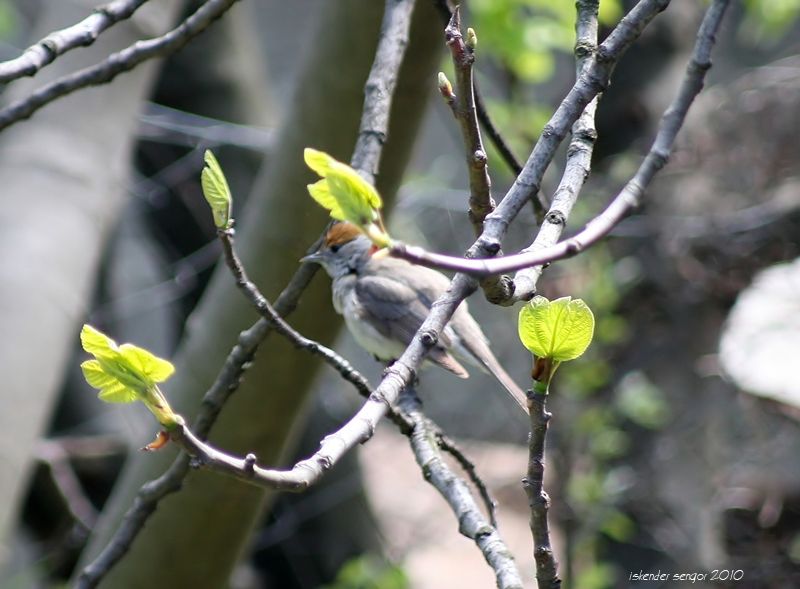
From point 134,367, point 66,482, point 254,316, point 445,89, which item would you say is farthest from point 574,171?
point 66,482

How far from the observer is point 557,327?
3.34 feet

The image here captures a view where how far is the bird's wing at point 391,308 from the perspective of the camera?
3.66m

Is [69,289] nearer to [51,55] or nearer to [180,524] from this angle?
[180,524]

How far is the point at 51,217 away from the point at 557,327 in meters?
2.42

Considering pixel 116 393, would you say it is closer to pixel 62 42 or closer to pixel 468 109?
pixel 468 109

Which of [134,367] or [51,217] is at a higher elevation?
[51,217]

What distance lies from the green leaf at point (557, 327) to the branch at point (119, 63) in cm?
109

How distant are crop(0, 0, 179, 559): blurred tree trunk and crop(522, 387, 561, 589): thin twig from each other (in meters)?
2.02

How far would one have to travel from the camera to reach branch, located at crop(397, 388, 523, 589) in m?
1.17

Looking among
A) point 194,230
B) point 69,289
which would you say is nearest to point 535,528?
point 69,289

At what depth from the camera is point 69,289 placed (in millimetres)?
3051

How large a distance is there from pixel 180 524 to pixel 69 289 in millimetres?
1048

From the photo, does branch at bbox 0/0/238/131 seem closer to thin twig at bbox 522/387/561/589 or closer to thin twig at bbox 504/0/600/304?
thin twig at bbox 504/0/600/304

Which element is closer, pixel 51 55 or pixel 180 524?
pixel 51 55
